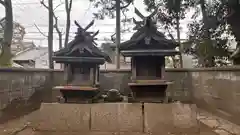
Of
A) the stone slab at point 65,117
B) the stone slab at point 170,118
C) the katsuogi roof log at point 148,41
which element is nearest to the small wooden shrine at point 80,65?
the stone slab at point 65,117

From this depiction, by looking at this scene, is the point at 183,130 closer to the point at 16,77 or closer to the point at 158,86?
the point at 158,86

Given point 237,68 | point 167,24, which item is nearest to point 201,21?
point 167,24

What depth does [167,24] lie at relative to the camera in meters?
13.9

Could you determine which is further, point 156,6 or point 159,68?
point 156,6

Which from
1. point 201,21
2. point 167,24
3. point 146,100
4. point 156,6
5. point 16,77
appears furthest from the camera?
point 167,24

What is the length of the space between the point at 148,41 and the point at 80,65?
2.27 meters

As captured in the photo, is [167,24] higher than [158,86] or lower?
higher

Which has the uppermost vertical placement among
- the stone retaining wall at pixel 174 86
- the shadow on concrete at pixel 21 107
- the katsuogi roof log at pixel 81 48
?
the katsuogi roof log at pixel 81 48

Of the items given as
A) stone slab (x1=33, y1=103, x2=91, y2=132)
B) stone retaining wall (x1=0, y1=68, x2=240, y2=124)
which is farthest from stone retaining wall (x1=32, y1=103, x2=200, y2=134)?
stone retaining wall (x1=0, y1=68, x2=240, y2=124)

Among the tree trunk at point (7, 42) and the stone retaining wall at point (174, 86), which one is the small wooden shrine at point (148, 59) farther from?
the tree trunk at point (7, 42)

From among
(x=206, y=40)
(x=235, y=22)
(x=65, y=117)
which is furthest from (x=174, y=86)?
(x=65, y=117)

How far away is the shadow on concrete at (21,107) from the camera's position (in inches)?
296

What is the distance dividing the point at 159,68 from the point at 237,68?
244 centimetres

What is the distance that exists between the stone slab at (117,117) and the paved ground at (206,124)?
178cm
